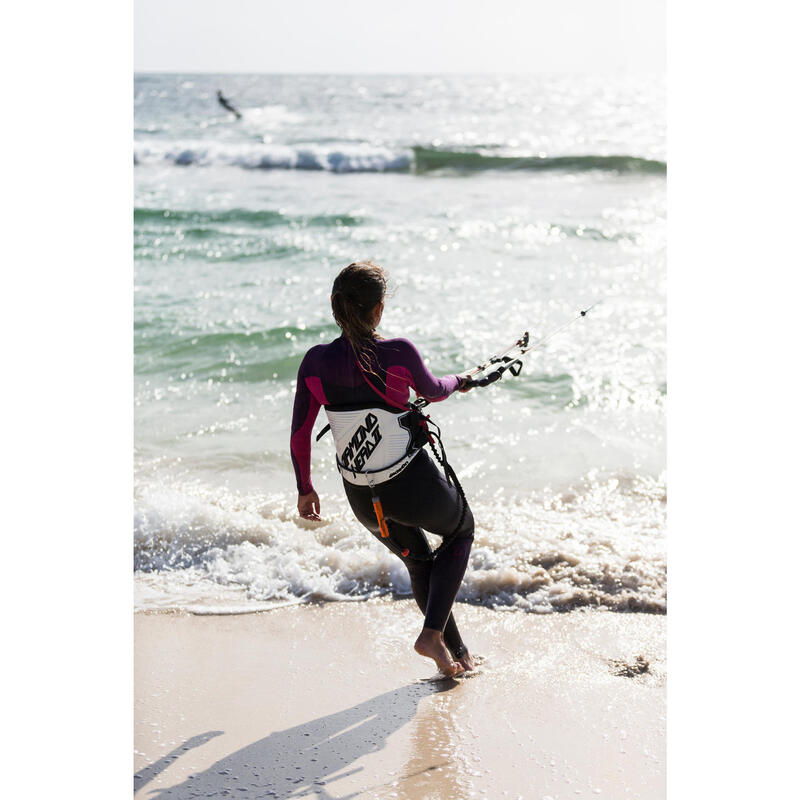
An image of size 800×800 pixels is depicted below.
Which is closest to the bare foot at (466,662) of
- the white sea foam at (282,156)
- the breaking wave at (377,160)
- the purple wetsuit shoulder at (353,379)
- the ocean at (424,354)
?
the ocean at (424,354)

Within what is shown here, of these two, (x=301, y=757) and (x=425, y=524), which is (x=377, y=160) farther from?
(x=301, y=757)

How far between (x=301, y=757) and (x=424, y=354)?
4.82 metres

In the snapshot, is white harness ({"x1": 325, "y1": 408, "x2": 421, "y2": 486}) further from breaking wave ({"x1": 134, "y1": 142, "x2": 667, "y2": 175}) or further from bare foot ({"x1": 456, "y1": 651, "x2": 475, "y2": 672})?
breaking wave ({"x1": 134, "y1": 142, "x2": 667, "y2": 175})

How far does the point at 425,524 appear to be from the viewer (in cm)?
272

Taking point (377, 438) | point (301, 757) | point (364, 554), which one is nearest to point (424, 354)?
point (364, 554)

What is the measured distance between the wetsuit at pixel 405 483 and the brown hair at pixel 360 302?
0.03m

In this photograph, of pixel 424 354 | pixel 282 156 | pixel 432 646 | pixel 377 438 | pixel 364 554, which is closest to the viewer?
pixel 377 438

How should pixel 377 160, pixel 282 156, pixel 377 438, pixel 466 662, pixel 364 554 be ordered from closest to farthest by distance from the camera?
pixel 377 438, pixel 466 662, pixel 364 554, pixel 377 160, pixel 282 156

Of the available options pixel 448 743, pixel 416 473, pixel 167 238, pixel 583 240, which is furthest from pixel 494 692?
pixel 167 238

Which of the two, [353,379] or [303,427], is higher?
[353,379]

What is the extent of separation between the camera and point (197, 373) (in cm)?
662

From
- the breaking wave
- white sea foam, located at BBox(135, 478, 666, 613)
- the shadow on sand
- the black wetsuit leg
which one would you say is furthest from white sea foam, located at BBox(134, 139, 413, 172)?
the shadow on sand

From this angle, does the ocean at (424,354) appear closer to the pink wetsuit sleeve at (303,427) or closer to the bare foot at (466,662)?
the pink wetsuit sleeve at (303,427)

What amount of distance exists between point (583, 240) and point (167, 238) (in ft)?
18.1
